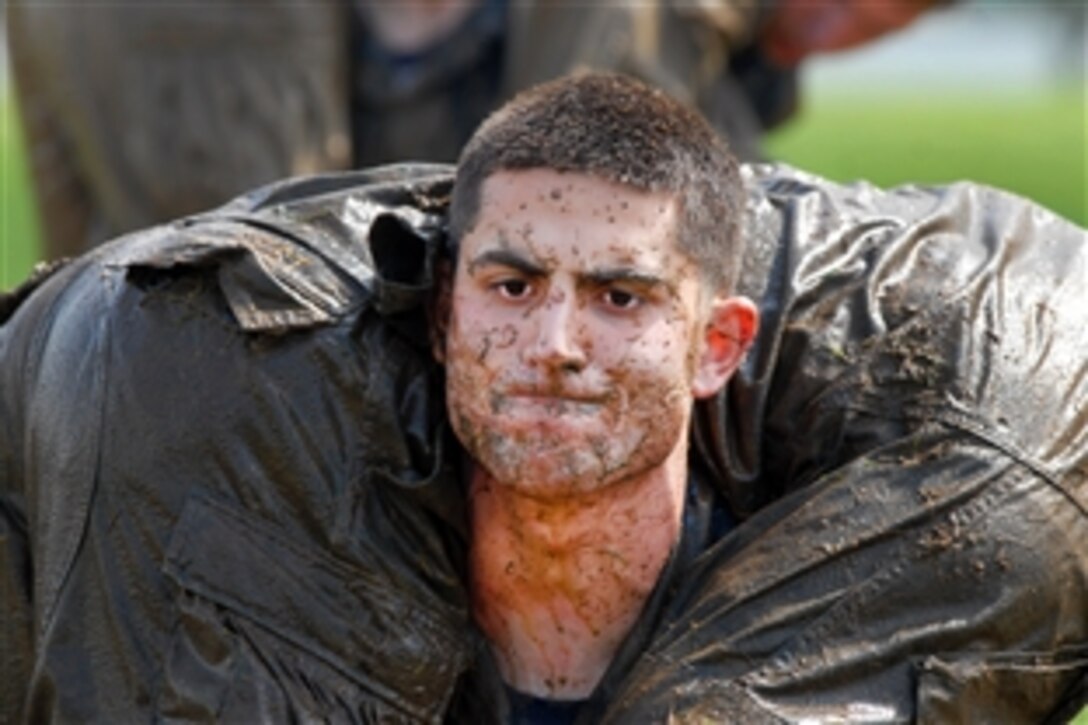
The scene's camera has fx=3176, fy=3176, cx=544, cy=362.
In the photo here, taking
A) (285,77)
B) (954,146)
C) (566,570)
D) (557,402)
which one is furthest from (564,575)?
(954,146)

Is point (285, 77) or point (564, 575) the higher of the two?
point (564, 575)

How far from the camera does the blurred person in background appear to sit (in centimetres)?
801

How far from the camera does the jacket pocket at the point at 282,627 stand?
430 cm

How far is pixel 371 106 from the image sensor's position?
8289 millimetres

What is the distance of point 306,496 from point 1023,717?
41.6 inches

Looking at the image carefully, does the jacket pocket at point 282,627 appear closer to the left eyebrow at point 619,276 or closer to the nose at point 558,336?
the nose at point 558,336

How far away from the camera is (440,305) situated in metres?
4.44

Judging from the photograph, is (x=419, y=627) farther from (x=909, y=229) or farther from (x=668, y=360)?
(x=909, y=229)

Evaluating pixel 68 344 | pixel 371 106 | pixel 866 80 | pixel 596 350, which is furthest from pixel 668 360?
pixel 866 80

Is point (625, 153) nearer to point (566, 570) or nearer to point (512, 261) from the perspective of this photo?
point (512, 261)

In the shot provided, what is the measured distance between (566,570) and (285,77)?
3812 mm

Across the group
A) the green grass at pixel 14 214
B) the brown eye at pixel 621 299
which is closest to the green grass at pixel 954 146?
the green grass at pixel 14 214

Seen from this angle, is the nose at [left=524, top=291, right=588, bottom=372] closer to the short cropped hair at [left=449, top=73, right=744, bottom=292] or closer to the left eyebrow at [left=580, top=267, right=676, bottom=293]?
the left eyebrow at [left=580, top=267, right=676, bottom=293]

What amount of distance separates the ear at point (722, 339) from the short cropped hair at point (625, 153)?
0.11ft
